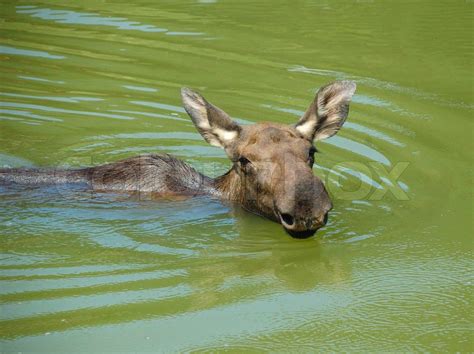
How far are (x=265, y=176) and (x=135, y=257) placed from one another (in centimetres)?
140

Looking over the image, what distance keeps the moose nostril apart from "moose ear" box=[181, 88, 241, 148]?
4.76 feet

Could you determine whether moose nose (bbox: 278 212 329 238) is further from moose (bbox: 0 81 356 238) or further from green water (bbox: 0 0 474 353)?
green water (bbox: 0 0 474 353)

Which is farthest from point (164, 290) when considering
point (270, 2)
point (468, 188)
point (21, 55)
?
point (270, 2)

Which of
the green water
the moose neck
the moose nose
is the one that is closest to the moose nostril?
the moose nose

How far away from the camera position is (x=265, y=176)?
839cm

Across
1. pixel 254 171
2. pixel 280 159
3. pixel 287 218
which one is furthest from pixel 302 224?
pixel 254 171

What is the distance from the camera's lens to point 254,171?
8570mm

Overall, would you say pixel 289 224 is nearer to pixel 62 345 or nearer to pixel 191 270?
pixel 191 270

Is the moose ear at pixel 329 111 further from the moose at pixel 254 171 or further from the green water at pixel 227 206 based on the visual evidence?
the green water at pixel 227 206

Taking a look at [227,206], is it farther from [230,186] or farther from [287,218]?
[287,218]

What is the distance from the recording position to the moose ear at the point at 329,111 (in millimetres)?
9117

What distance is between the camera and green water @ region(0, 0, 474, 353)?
6.68 metres

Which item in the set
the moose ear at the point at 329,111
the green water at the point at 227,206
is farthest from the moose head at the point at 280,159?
the green water at the point at 227,206

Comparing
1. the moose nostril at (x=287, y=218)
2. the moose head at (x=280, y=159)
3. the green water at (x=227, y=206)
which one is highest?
the moose head at (x=280, y=159)
